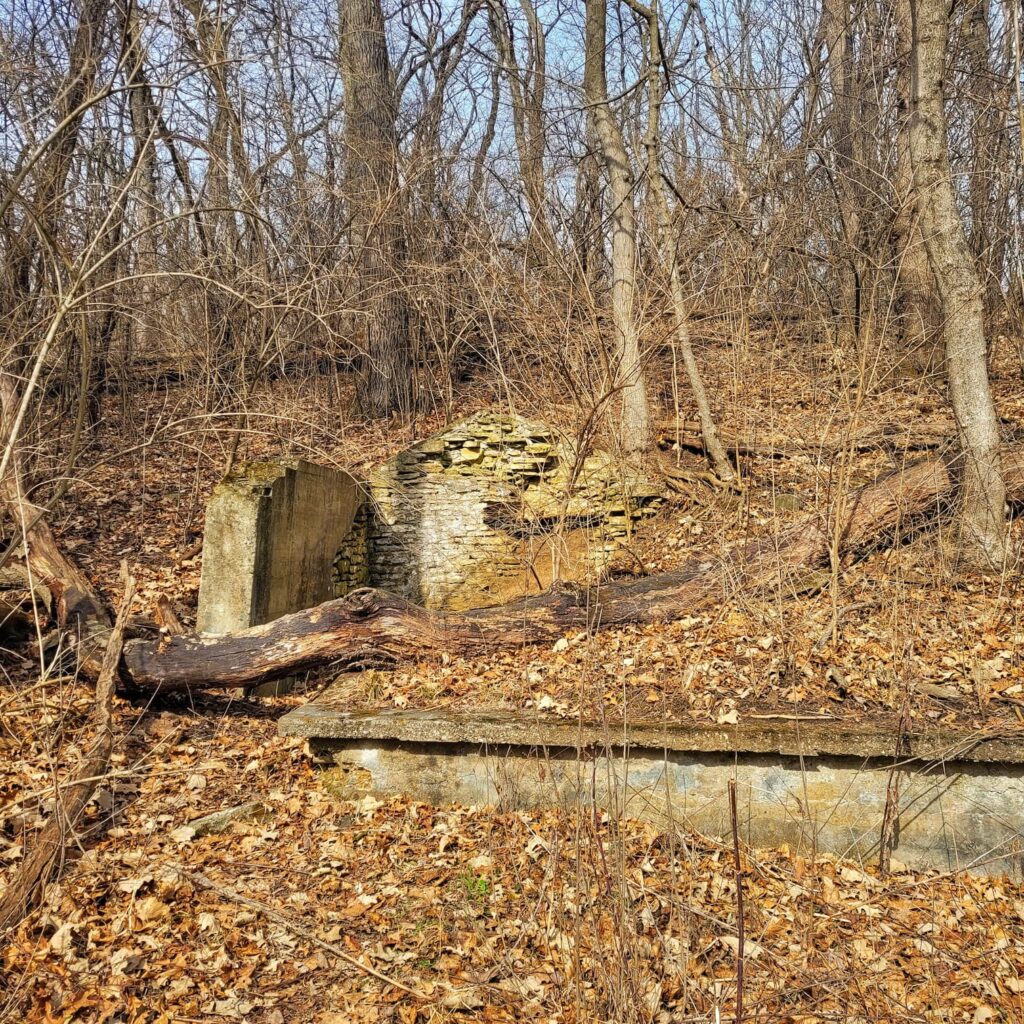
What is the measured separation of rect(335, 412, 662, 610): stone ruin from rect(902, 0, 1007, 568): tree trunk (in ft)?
12.1

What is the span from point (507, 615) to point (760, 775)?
2422mm

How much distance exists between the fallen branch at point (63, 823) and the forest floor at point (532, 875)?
0.30ft

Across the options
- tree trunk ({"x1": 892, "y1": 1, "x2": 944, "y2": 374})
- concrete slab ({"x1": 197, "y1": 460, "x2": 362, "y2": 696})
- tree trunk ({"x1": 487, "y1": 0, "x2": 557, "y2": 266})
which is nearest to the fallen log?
concrete slab ({"x1": 197, "y1": 460, "x2": 362, "y2": 696})

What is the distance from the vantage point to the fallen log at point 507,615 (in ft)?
18.5

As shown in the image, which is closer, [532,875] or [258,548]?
[532,875]

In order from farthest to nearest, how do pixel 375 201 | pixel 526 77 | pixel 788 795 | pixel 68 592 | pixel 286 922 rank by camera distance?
pixel 526 77, pixel 375 201, pixel 68 592, pixel 788 795, pixel 286 922

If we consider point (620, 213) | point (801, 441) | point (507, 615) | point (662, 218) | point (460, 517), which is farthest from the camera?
point (460, 517)

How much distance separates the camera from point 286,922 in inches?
147

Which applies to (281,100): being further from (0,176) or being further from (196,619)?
(196,619)

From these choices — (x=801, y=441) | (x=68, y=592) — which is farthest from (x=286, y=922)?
(x=801, y=441)

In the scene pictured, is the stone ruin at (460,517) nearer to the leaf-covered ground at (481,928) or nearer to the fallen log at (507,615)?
the fallen log at (507,615)

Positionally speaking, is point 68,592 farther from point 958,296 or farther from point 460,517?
point 958,296

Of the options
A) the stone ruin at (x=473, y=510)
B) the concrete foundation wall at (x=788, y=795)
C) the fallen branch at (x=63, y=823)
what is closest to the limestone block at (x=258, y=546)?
the fallen branch at (x=63, y=823)

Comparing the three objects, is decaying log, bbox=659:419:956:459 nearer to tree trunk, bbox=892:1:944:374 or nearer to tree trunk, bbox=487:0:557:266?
tree trunk, bbox=892:1:944:374
